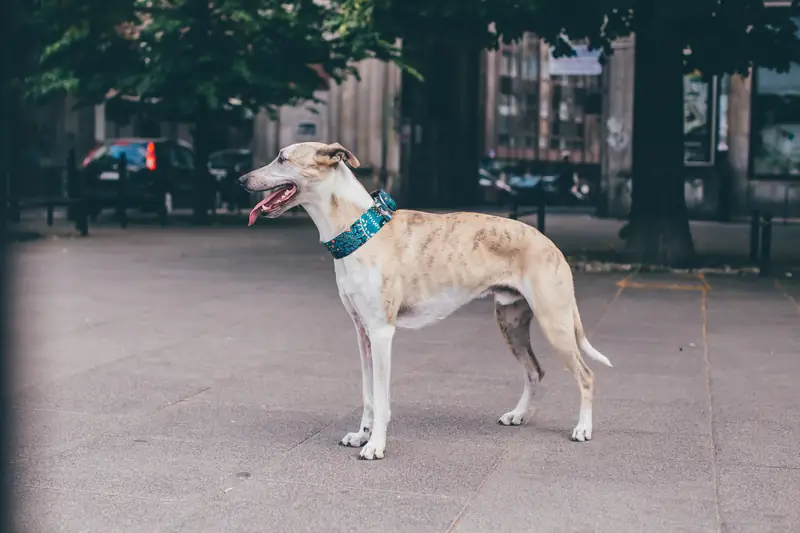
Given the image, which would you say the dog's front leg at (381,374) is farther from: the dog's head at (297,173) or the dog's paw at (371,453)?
the dog's head at (297,173)

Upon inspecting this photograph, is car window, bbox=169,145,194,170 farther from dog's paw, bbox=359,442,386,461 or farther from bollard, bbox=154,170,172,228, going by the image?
dog's paw, bbox=359,442,386,461

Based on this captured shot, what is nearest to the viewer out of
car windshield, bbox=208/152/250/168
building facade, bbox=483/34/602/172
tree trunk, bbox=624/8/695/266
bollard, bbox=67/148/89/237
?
tree trunk, bbox=624/8/695/266

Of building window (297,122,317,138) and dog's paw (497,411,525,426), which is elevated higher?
building window (297,122,317,138)

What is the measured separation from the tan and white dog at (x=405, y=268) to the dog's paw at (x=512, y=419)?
0.47 metres

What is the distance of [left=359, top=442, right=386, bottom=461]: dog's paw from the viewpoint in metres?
5.41

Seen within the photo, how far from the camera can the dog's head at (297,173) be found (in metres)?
5.50

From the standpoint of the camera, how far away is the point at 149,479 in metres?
4.98

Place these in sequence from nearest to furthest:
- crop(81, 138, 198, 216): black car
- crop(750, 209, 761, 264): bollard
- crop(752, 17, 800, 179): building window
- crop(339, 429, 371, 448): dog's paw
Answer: crop(339, 429, 371, 448): dog's paw
crop(750, 209, 761, 264): bollard
crop(81, 138, 198, 216): black car
crop(752, 17, 800, 179): building window

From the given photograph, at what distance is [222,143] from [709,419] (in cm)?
3288

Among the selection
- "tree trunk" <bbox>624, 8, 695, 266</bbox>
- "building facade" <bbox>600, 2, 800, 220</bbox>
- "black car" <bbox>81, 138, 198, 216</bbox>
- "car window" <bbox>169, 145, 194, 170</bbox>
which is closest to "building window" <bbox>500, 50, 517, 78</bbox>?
"building facade" <bbox>600, 2, 800, 220</bbox>

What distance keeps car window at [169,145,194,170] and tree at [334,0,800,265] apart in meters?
11.1

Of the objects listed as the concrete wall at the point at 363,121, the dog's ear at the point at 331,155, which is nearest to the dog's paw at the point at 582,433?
the dog's ear at the point at 331,155

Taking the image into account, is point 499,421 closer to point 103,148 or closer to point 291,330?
point 291,330

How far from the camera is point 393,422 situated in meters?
6.35
